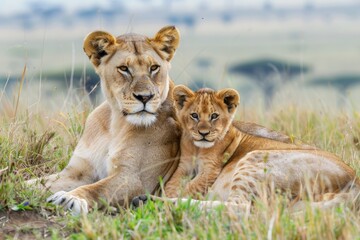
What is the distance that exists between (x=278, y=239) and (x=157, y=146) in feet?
6.06

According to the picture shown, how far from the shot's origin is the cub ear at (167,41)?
19.7 feet

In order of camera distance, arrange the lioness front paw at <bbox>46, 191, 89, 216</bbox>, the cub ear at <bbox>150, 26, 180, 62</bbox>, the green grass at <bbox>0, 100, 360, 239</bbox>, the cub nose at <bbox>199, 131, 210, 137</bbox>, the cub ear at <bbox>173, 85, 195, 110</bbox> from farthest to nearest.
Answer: the cub ear at <bbox>150, 26, 180, 62</bbox>, the cub ear at <bbox>173, 85, 195, 110</bbox>, the cub nose at <bbox>199, 131, 210, 137</bbox>, the lioness front paw at <bbox>46, 191, 89, 216</bbox>, the green grass at <bbox>0, 100, 360, 239</bbox>

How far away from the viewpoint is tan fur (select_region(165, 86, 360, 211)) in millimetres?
5297

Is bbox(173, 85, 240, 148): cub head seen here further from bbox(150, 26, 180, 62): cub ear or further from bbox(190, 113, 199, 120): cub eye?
bbox(150, 26, 180, 62): cub ear

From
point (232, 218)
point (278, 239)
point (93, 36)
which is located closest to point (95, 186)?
point (93, 36)

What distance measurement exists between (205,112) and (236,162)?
1.18 feet

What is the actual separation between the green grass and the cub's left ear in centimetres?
99

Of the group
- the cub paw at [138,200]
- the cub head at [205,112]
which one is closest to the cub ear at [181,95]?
the cub head at [205,112]

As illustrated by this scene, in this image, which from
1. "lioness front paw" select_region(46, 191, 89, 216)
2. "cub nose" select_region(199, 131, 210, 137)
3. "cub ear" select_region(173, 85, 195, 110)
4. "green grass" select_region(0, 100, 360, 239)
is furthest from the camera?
"cub ear" select_region(173, 85, 195, 110)

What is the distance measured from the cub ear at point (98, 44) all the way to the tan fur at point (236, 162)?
530mm

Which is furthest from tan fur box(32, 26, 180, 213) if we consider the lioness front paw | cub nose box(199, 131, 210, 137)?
cub nose box(199, 131, 210, 137)

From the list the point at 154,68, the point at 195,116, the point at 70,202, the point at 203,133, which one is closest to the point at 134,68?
the point at 154,68

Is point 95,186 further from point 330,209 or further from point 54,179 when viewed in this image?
point 330,209

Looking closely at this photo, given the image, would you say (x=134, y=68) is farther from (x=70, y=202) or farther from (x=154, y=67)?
(x=70, y=202)
